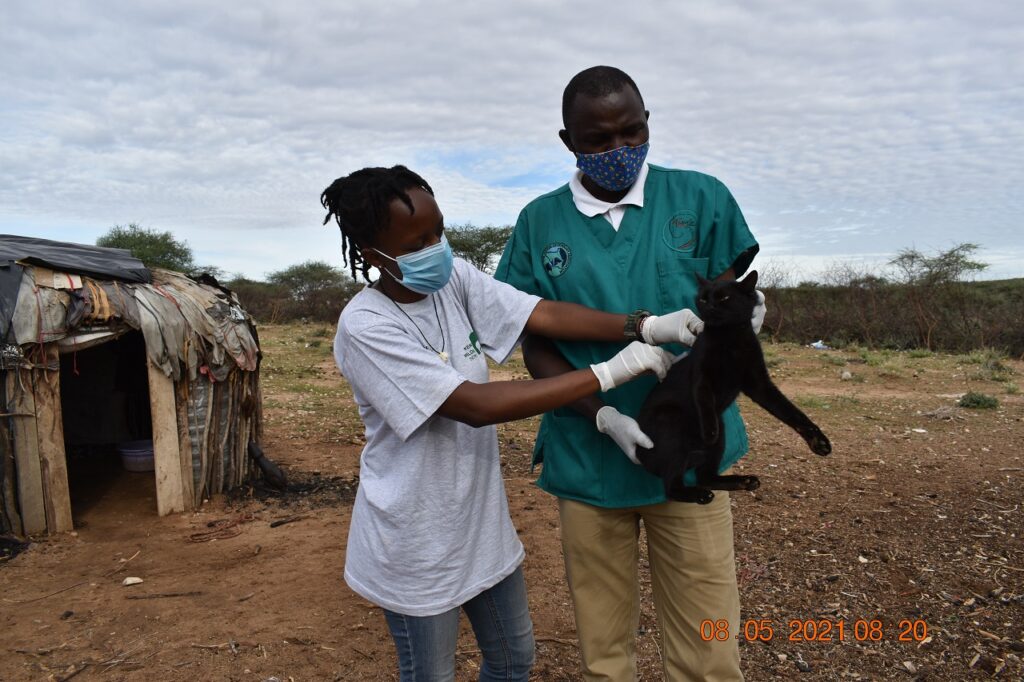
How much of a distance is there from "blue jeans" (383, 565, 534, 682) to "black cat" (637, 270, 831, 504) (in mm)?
605

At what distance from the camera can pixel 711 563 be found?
226 centimetres

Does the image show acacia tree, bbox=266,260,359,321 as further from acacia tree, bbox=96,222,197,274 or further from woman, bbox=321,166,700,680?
woman, bbox=321,166,700,680

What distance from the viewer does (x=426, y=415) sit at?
194cm

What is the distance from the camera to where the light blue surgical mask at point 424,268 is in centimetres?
208

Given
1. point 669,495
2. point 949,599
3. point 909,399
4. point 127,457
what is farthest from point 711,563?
point 909,399

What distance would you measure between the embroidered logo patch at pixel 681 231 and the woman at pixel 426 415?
0.26 meters

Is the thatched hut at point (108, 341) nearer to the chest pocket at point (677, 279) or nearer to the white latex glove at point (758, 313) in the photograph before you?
the chest pocket at point (677, 279)

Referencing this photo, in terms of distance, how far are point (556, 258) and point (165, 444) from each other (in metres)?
5.18

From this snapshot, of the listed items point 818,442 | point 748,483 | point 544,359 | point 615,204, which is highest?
point 615,204

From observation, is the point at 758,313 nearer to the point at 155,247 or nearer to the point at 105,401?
the point at 105,401

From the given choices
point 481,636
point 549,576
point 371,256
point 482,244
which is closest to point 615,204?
point 371,256

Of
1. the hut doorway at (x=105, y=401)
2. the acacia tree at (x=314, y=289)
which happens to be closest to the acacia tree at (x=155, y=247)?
the acacia tree at (x=314, y=289)

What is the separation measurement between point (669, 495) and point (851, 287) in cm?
1919
